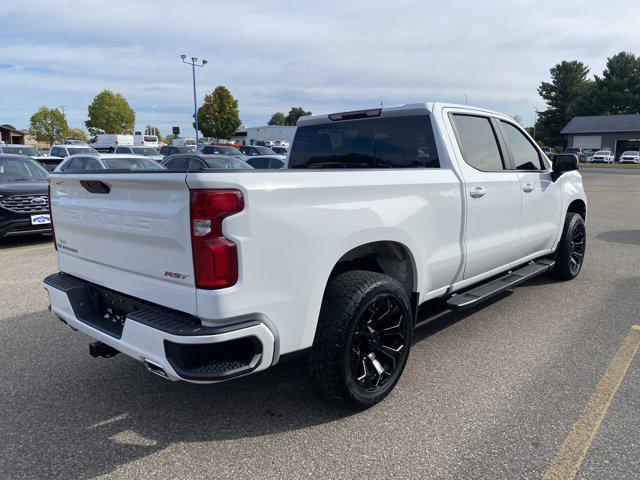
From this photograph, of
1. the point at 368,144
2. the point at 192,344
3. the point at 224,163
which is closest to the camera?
the point at 192,344

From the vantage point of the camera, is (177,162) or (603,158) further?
(603,158)

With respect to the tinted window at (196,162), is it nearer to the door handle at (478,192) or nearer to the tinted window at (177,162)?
the tinted window at (177,162)

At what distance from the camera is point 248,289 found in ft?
7.89

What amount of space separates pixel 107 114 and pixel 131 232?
88984 millimetres

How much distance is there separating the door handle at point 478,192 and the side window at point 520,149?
0.97m

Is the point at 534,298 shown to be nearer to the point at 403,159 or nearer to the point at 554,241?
the point at 554,241

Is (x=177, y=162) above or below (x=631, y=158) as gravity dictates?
above

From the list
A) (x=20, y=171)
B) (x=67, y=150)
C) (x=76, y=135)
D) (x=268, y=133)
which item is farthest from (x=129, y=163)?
(x=76, y=135)

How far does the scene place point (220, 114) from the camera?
228 feet

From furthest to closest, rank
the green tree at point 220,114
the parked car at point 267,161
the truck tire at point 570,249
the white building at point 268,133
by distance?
the white building at point 268,133 → the green tree at point 220,114 → the parked car at point 267,161 → the truck tire at point 570,249

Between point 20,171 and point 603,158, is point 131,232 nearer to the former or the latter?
point 20,171

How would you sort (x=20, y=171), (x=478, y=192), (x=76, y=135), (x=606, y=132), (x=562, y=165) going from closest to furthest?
(x=478, y=192) < (x=562, y=165) < (x=20, y=171) < (x=606, y=132) < (x=76, y=135)

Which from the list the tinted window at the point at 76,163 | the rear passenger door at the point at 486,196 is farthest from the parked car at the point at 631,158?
the rear passenger door at the point at 486,196

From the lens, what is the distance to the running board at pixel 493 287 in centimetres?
383
